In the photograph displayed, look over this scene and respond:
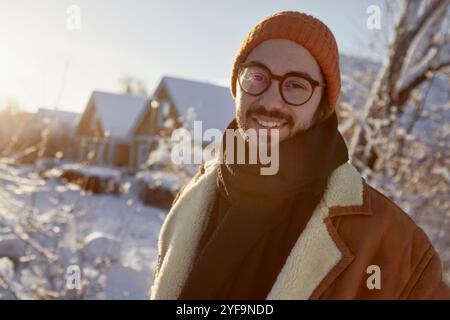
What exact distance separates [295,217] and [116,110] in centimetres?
2990

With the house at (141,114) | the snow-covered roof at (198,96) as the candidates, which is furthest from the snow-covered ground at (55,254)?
the snow-covered roof at (198,96)

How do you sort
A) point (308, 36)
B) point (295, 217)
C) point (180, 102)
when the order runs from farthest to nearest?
point (180, 102) → point (308, 36) → point (295, 217)

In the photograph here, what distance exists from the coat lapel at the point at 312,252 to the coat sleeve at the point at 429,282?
0.25 meters

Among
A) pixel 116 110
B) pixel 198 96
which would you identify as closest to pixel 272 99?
pixel 198 96

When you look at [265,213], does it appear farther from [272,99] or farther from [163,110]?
[163,110]

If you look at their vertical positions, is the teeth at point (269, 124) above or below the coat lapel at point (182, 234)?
above

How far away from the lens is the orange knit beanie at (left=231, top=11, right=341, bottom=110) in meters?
1.91

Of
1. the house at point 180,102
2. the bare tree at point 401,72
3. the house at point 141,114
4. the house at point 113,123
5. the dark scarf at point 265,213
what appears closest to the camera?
the dark scarf at point 265,213

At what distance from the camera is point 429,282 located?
152 cm

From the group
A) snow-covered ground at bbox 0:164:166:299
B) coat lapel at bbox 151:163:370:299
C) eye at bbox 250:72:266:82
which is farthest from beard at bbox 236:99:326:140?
snow-covered ground at bbox 0:164:166:299

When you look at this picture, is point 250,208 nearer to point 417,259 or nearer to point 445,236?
point 417,259

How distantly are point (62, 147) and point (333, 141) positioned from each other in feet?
113

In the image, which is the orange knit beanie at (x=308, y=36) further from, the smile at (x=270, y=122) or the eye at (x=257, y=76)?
the smile at (x=270, y=122)

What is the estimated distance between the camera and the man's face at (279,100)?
72.3 inches
